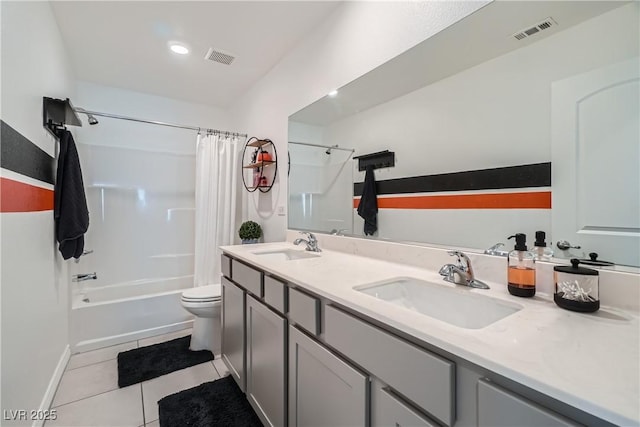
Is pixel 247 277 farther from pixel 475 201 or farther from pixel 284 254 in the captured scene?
pixel 475 201

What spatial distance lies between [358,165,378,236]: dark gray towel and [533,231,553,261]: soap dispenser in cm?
76

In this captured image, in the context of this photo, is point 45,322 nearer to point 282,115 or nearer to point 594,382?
point 282,115

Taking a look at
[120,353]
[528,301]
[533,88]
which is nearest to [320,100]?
[533,88]

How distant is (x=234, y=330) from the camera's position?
5.74 ft

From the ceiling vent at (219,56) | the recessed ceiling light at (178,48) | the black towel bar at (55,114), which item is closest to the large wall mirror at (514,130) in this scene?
the ceiling vent at (219,56)

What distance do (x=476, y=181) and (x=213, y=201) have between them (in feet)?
7.89

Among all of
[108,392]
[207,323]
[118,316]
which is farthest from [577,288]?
[118,316]

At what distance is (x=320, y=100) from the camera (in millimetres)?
1939

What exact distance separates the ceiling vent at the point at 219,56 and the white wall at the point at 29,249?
96 centimetres

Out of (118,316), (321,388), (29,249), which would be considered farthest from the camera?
(118,316)

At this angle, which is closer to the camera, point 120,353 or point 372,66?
point 372,66

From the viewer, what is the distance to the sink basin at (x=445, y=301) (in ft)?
2.84

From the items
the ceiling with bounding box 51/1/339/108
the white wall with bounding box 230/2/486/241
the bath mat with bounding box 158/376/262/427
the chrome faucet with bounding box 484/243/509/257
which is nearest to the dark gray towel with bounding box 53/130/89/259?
the ceiling with bounding box 51/1/339/108

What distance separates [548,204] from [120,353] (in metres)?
2.95
